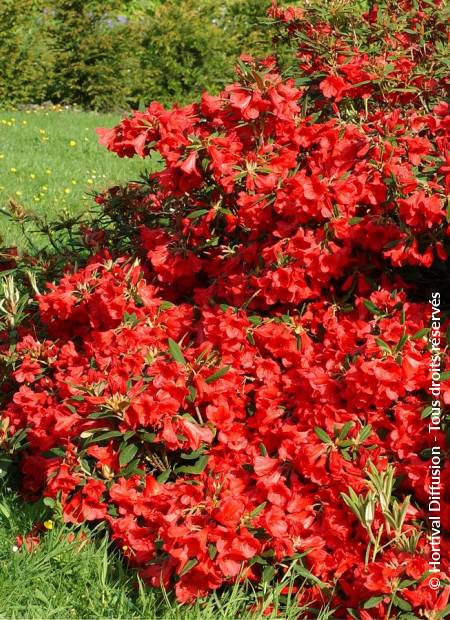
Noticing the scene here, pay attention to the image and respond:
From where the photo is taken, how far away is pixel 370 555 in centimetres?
209

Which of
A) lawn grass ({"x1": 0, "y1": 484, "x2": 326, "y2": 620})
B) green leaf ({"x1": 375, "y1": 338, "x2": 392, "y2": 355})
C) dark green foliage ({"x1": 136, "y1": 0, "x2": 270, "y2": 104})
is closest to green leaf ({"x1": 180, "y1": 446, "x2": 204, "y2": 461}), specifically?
lawn grass ({"x1": 0, "y1": 484, "x2": 326, "y2": 620})

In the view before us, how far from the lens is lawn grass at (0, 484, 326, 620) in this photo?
83.7 inches

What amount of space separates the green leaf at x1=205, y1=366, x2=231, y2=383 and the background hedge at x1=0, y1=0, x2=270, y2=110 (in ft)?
29.7

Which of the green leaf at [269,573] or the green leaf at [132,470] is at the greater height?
the green leaf at [132,470]

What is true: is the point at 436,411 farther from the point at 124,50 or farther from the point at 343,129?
the point at 124,50

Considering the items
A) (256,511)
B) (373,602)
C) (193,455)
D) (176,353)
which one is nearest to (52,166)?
(176,353)

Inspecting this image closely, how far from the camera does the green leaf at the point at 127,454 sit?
226 cm

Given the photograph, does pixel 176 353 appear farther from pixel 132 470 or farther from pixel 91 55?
pixel 91 55

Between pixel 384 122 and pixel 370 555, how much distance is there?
3.99ft

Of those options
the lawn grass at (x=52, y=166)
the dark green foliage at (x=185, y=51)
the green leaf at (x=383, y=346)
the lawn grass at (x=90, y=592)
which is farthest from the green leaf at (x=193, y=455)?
the dark green foliage at (x=185, y=51)

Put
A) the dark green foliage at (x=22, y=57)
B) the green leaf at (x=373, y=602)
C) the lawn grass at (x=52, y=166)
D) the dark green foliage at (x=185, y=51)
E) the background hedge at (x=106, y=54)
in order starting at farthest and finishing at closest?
the dark green foliage at (x=185, y=51), the background hedge at (x=106, y=54), the dark green foliage at (x=22, y=57), the lawn grass at (x=52, y=166), the green leaf at (x=373, y=602)

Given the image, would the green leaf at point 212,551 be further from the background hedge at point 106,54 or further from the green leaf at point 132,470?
the background hedge at point 106,54

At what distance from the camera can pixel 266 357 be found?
8.25 feet

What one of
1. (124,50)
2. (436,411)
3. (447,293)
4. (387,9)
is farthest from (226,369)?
(124,50)
